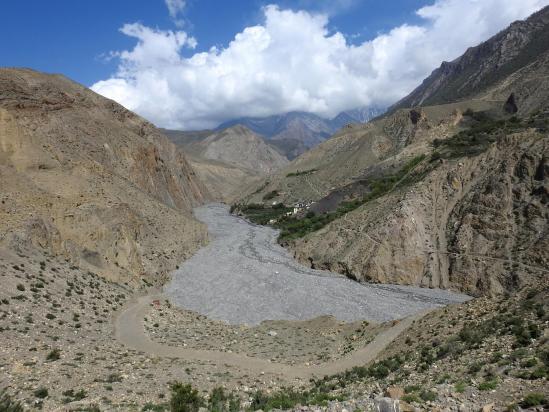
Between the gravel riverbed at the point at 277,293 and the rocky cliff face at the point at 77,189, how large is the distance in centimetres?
394

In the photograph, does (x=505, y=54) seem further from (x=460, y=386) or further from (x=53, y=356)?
(x=53, y=356)

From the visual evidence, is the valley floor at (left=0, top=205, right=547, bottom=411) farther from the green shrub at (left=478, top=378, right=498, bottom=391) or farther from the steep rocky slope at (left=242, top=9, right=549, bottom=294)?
the steep rocky slope at (left=242, top=9, right=549, bottom=294)

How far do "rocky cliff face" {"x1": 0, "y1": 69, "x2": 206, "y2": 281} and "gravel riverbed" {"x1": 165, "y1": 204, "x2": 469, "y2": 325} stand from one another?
3945mm

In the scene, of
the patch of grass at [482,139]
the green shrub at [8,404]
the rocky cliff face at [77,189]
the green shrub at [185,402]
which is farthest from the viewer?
the patch of grass at [482,139]

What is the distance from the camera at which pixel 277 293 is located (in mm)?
40594

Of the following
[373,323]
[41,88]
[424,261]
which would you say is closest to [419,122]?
[424,261]

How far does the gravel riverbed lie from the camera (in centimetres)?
3541

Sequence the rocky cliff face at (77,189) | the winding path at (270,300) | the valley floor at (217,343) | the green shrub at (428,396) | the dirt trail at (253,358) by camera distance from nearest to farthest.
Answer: the green shrub at (428,396), the valley floor at (217,343), the dirt trail at (253,358), the winding path at (270,300), the rocky cliff face at (77,189)

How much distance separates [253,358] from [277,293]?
54.4ft

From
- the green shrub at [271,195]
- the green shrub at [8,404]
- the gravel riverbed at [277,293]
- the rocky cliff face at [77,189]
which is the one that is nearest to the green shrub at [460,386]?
the green shrub at [8,404]

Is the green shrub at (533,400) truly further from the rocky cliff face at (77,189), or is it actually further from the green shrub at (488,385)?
the rocky cliff face at (77,189)

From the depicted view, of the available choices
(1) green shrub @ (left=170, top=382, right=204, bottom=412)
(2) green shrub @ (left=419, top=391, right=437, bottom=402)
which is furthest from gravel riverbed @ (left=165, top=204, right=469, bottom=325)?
(2) green shrub @ (left=419, top=391, right=437, bottom=402)

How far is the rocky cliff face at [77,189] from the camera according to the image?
35.2 metres

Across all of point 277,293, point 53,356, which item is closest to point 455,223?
point 277,293
